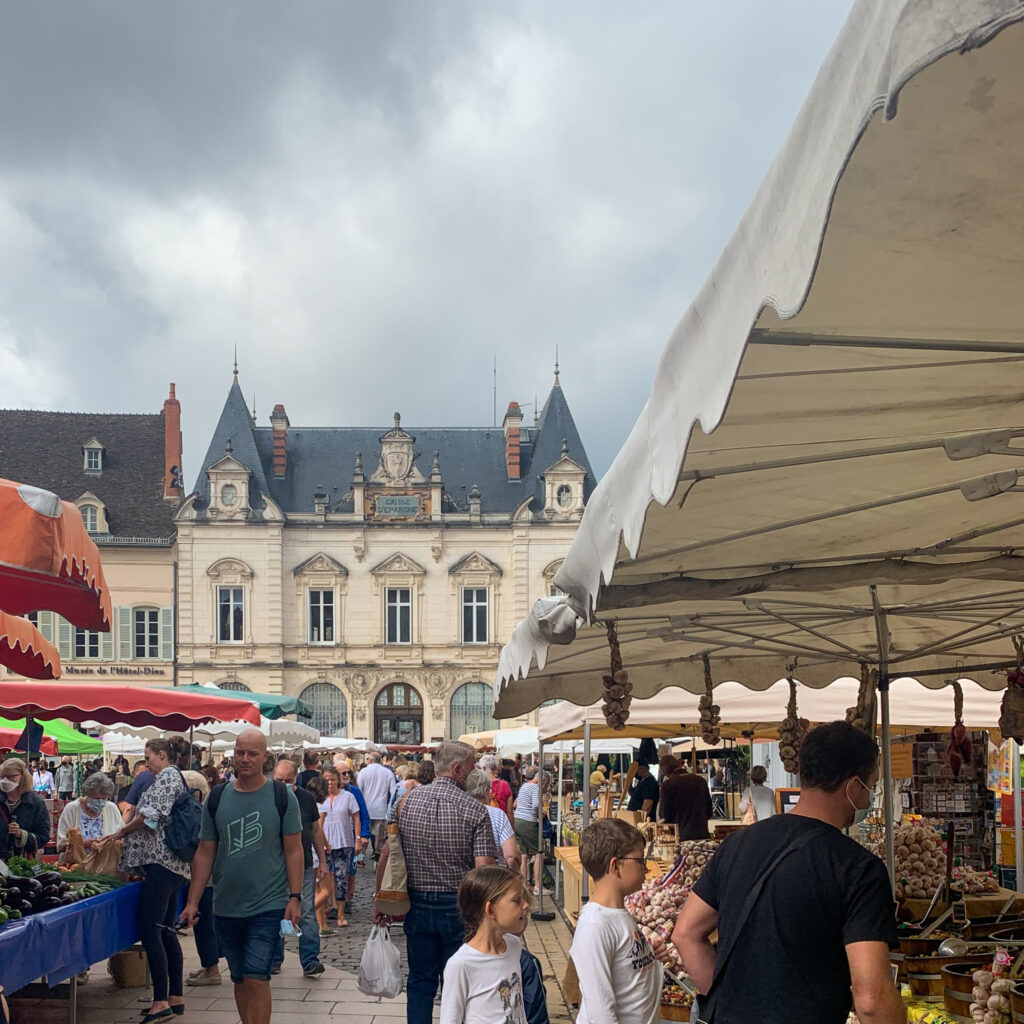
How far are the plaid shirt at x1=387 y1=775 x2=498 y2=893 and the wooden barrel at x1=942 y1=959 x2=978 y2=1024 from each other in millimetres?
2524

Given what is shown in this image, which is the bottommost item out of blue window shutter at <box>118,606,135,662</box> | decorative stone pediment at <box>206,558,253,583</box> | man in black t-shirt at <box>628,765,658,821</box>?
man in black t-shirt at <box>628,765,658,821</box>

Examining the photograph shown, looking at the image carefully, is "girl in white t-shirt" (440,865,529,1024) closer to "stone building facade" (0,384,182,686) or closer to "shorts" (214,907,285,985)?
"shorts" (214,907,285,985)

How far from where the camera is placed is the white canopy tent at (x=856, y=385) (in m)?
1.66

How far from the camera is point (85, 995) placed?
8984 mm

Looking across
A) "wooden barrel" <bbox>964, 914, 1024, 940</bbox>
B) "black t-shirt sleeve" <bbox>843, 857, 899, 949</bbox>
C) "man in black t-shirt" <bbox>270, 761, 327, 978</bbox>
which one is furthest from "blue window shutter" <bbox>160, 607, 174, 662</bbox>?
"black t-shirt sleeve" <bbox>843, 857, 899, 949</bbox>

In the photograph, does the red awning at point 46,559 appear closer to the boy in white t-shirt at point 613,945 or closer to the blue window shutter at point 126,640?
the boy in white t-shirt at point 613,945

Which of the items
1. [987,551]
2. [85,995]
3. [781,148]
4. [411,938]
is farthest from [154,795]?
[781,148]

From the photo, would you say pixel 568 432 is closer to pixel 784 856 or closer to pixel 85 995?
pixel 85 995

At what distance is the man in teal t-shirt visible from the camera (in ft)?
21.4

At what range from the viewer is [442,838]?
6301 millimetres

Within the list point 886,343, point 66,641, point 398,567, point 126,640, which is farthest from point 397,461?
point 886,343

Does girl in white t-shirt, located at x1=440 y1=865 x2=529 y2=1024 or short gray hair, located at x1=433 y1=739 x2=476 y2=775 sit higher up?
short gray hair, located at x1=433 y1=739 x2=476 y2=775

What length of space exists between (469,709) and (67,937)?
39.7 metres

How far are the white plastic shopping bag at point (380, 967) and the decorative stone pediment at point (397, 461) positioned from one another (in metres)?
41.8
